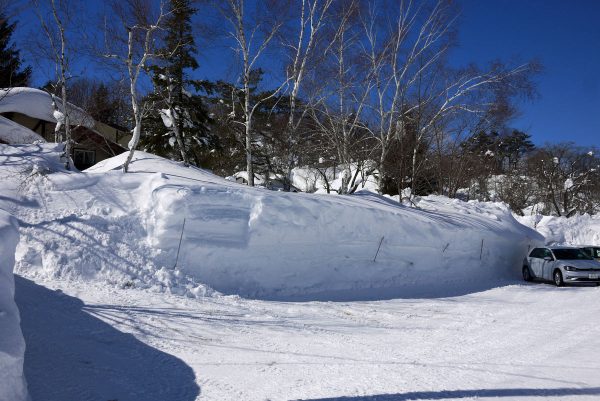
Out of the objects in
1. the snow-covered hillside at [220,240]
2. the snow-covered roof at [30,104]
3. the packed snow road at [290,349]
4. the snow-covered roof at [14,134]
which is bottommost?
the packed snow road at [290,349]

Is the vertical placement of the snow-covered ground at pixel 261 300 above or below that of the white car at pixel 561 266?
below

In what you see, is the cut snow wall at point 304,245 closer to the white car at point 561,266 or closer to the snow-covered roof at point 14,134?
the white car at point 561,266

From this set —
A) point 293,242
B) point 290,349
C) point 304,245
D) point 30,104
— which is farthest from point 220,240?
point 30,104

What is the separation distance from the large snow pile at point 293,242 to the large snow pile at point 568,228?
17.2 metres

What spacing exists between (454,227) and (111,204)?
1140 cm

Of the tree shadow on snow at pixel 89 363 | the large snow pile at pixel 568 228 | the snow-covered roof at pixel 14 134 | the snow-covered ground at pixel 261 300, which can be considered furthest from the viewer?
the large snow pile at pixel 568 228

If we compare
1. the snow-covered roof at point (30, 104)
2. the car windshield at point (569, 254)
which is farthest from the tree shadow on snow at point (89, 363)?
the snow-covered roof at point (30, 104)

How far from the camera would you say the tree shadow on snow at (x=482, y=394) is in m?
4.84

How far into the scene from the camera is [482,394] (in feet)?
16.2

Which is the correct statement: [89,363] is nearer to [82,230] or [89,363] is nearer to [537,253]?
[82,230]

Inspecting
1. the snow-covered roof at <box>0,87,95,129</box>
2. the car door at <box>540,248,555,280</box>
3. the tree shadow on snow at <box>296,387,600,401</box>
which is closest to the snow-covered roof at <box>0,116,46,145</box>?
the snow-covered roof at <box>0,87,95,129</box>

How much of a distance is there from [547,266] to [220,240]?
11.7 metres

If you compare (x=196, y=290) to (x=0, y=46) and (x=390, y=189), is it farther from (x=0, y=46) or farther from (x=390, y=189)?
(x=0, y=46)

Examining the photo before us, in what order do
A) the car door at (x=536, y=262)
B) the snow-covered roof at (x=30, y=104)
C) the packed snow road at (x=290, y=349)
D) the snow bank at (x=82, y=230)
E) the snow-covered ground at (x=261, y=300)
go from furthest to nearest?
the snow-covered roof at (x=30, y=104) → the car door at (x=536, y=262) → the snow bank at (x=82, y=230) → the snow-covered ground at (x=261, y=300) → the packed snow road at (x=290, y=349)
